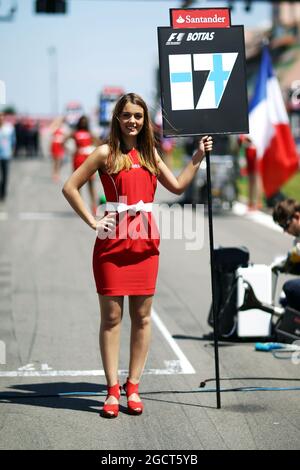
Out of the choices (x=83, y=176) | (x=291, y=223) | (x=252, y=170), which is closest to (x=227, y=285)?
(x=291, y=223)

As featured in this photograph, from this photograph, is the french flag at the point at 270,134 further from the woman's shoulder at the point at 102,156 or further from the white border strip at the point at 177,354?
the woman's shoulder at the point at 102,156

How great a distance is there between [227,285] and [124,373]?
66.7 inches

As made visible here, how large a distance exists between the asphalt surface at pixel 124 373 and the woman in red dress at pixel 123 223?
0.40 meters

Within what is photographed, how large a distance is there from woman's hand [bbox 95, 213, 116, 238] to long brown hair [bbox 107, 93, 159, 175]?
0.29 meters

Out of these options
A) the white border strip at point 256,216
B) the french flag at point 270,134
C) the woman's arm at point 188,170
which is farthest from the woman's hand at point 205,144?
the white border strip at point 256,216

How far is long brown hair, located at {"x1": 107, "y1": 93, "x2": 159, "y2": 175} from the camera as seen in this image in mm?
6285

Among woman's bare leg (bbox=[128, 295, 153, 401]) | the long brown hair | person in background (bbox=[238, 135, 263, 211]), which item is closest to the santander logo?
the long brown hair

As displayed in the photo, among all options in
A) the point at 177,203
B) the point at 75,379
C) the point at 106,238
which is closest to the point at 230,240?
the point at 177,203

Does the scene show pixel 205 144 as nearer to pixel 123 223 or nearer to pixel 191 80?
pixel 191 80

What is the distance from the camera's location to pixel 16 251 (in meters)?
15.1

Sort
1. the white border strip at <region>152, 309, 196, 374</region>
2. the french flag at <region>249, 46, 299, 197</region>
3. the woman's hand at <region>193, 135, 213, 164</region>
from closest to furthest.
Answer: the woman's hand at <region>193, 135, 213, 164</region> < the white border strip at <region>152, 309, 196, 374</region> < the french flag at <region>249, 46, 299, 197</region>

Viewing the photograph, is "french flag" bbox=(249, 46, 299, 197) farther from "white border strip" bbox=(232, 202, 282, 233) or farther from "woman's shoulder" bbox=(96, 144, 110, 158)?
"woman's shoulder" bbox=(96, 144, 110, 158)

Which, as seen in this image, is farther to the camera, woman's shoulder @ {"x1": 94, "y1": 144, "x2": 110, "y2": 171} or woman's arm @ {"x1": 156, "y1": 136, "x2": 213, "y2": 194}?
woman's arm @ {"x1": 156, "y1": 136, "x2": 213, "y2": 194}
